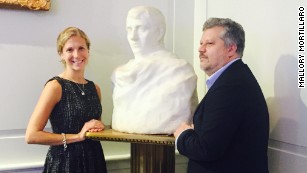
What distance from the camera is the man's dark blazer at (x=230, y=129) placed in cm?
121

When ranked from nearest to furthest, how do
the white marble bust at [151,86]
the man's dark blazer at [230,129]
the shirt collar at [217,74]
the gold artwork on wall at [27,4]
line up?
the man's dark blazer at [230,129] < the shirt collar at [217,74] < the white marble bust at [151,86] < the gold artwork on wall at [27,4]

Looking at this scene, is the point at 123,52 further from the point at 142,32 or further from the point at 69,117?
the point at 69,117

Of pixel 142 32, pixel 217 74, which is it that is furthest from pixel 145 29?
pixel 217 74

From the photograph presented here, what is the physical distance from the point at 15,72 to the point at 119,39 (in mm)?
626

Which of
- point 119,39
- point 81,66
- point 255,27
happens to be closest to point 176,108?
point 81,66

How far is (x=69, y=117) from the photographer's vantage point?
1.62 metres

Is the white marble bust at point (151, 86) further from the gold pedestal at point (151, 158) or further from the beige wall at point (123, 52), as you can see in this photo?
the beige wall at point (123, 52)

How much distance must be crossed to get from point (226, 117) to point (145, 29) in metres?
0.61

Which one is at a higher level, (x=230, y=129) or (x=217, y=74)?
(x=217, y=74)

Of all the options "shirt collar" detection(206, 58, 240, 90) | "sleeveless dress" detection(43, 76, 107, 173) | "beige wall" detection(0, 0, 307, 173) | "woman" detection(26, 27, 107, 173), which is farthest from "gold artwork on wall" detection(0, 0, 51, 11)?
"shirt collar" detection(206, 58, 240, 90)

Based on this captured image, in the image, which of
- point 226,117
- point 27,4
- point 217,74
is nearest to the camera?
point 226,117

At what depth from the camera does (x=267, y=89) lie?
1.70 m

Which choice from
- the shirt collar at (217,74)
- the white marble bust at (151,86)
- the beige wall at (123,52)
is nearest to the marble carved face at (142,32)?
the white marble bust at (151,86)

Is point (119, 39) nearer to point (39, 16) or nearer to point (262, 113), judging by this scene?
point (39, 16)
